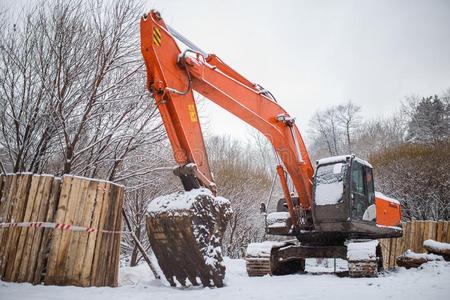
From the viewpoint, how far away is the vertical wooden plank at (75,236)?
5.49 metres

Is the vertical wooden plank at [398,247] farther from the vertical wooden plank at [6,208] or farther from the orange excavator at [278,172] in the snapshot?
the vertical wooden plank at [6,208]

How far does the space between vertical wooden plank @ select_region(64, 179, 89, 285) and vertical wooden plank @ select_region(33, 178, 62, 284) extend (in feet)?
0.79

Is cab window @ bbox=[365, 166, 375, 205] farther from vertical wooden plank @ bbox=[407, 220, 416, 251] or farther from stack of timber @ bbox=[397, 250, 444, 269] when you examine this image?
vertical wooden plank @ bbox=[407, 220, 416, 251]

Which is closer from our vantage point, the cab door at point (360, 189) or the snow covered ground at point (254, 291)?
the snow covered ground at point (254, 291)

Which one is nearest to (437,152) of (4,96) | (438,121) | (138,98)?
(438,121)

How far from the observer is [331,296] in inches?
196

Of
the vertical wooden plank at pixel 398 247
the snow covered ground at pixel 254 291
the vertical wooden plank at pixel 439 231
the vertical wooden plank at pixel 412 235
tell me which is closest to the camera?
the snow covered ground at pixel 254 291

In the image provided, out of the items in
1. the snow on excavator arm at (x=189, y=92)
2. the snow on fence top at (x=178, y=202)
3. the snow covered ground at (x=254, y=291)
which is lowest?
the snow covered ground at (x=254, y=291)

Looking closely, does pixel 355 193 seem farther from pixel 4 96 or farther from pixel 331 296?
pixel 4 96

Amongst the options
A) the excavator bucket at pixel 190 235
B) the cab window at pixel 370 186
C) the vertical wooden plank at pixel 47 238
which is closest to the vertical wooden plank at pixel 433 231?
the cab window at pixel 370 186

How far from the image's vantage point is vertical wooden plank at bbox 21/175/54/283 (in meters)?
5.44

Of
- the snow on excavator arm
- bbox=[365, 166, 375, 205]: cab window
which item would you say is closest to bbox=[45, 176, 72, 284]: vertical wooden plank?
Answer: the snow on excavator arm

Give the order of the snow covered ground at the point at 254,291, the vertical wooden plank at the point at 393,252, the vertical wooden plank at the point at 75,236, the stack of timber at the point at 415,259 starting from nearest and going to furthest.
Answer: the snow covered ground at the point at 254,291 → the vertical wooden plank at the point at 75,236 → the stack of timber at the point at 415,259 → the vertical wooden plank at the point at 393,252

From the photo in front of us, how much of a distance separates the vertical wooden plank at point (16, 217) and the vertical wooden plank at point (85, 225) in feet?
2.78
